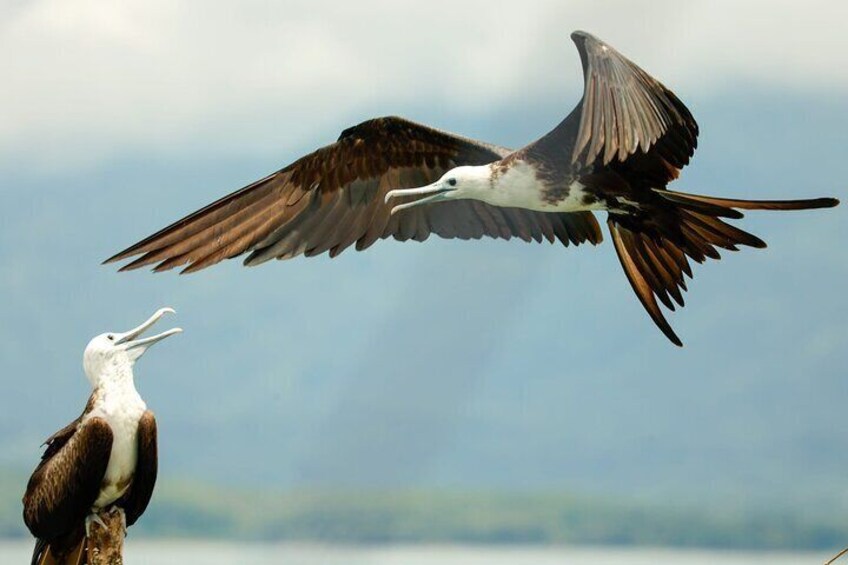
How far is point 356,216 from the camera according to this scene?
26.4 feet

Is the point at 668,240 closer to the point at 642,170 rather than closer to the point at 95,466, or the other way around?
the point at 642,170

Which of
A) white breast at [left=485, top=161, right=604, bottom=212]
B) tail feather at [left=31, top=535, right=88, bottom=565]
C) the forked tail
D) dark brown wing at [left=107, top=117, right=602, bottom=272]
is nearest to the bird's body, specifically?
tail feather at [left=31, top=535, right=88, bottom=565]

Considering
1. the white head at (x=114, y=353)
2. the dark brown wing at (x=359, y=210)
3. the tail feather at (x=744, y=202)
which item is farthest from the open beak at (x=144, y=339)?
the tail feather at (x=744, y=202)

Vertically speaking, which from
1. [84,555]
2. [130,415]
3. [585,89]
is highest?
[585,89]

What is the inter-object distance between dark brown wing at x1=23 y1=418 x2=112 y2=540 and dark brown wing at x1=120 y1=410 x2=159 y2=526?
0.44 ft

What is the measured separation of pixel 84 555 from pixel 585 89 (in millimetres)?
2668

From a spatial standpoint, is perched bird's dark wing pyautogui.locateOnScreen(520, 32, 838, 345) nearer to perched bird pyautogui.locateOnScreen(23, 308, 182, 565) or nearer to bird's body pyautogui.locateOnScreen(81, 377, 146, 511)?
perched bird pyautogui.locateOnScreen(23, 308, 182, 565)

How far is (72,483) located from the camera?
621cm

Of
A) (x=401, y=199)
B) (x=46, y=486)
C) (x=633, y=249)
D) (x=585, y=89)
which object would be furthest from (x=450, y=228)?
(x=46, y=486)

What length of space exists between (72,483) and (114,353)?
580 millimetres

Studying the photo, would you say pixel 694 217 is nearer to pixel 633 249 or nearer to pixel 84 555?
pixel 633 249

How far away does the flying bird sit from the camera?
6328 mm

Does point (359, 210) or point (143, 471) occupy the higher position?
point (359, 210)

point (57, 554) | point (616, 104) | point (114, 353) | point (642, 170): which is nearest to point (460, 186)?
point (642, 170)
